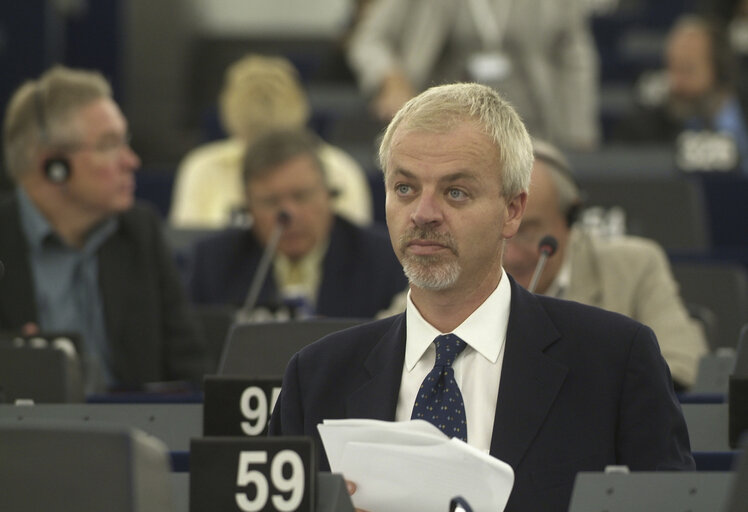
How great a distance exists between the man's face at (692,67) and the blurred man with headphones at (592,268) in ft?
12.4

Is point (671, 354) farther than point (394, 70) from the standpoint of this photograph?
No

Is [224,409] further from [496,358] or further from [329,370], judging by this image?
[496,358]

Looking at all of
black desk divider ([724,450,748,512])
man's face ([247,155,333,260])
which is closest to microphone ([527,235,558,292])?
man's face ([247,155,333,260])

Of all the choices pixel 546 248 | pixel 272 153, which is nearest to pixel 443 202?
pixel 546 248

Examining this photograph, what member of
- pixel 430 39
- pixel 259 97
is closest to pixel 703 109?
pixel 430 39

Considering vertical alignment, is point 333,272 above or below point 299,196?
below

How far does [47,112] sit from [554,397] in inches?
110

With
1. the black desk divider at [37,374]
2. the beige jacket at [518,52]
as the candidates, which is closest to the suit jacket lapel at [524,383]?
Answer: the black desk divider at [37,374]

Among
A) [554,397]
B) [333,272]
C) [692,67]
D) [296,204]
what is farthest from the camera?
[692,67]

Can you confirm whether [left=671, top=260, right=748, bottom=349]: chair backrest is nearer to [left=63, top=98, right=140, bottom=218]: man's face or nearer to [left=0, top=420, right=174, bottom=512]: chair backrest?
[left=63, top=98, right=140, bottom=218]: man's face

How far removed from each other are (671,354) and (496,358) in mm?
1584

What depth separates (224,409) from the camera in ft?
10.1

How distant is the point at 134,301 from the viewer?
4.97 m

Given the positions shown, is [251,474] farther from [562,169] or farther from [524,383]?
[562,169]
